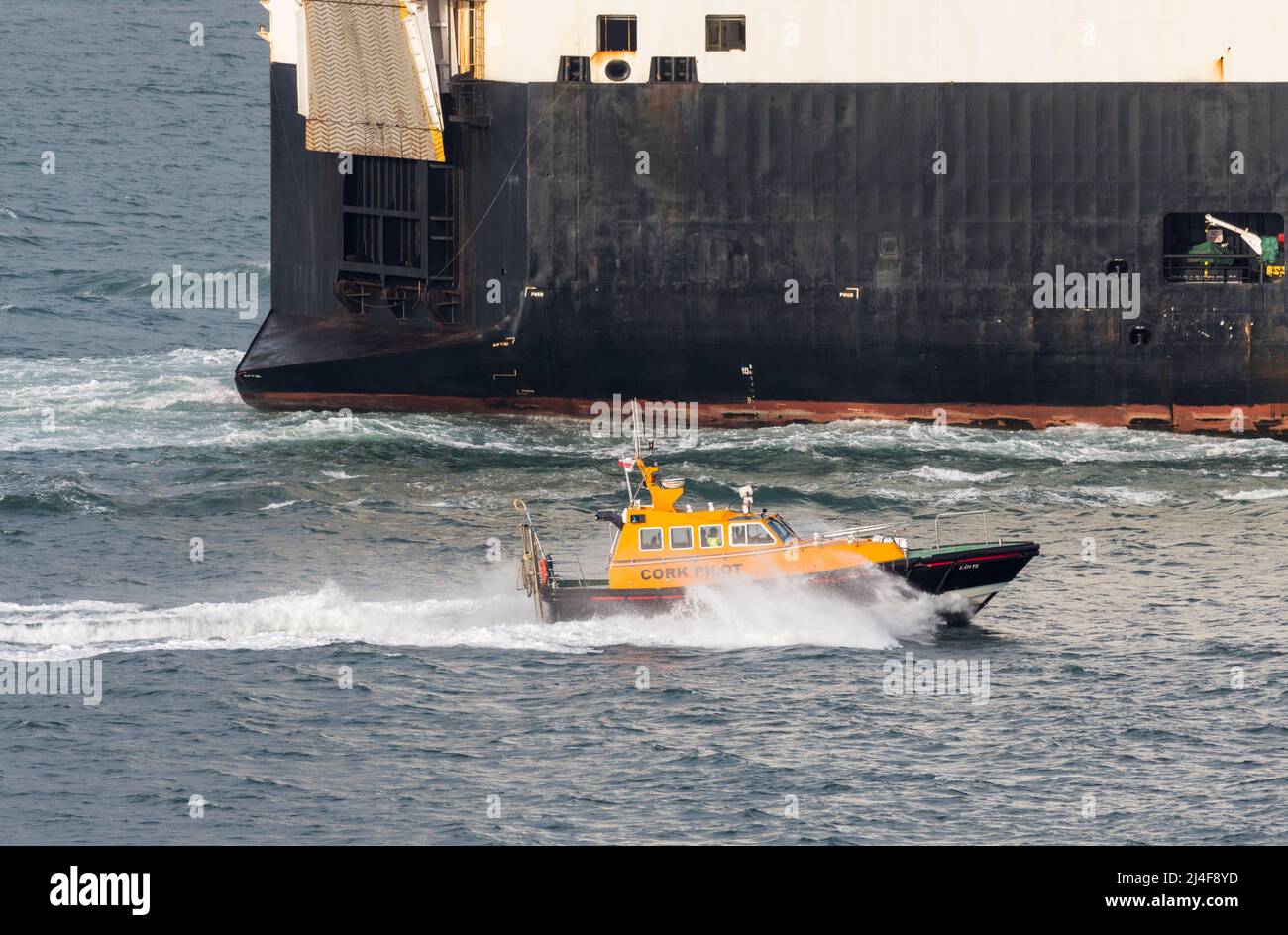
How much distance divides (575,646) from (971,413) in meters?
22.6

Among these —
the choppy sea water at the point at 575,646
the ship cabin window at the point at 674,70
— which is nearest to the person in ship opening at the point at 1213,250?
the choppy sea water at the point at 575,646

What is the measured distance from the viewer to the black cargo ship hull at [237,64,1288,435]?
6588cm

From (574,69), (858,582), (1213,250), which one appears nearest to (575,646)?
(858,582)

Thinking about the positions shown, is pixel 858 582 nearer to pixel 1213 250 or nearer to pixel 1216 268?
pixel 1213 250

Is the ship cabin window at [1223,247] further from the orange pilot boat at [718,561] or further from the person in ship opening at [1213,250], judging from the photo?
the orange pilot boat at [718,561]

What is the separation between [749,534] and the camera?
48.9 meters

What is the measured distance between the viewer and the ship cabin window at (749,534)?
48875 millimetres

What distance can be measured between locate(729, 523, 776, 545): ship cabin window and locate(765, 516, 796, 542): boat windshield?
238mm

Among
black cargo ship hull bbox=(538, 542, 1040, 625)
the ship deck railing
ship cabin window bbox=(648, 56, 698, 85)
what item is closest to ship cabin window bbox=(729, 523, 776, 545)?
black cargo ship hull bbox=(538, 542, 1040, 625)

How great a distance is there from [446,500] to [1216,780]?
84.0 ft

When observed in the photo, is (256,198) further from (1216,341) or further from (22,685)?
(22,685)

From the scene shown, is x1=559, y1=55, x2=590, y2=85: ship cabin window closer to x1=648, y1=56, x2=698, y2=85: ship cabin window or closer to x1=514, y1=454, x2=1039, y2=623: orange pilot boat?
x1=648, y1=56, x2=698, y2=85: ship cabin window

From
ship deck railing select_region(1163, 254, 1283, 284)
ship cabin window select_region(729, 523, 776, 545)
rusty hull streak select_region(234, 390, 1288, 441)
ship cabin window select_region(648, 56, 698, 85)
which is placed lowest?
ship cabin window select_region(729, 523, 776, 545)

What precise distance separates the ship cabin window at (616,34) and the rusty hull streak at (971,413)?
11.0 m
